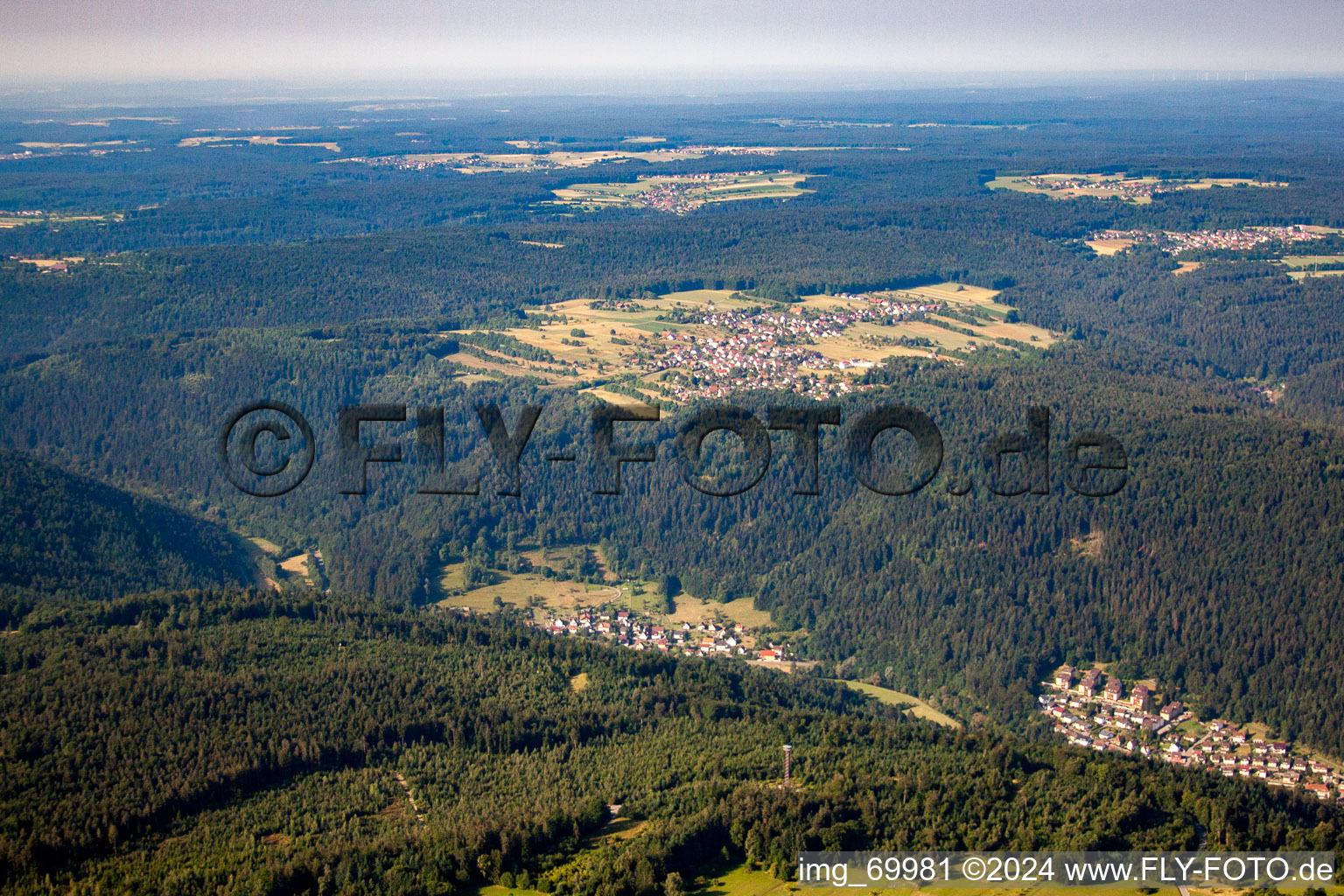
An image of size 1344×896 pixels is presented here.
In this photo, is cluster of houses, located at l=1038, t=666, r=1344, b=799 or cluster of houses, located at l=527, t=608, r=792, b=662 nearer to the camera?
cluster of houses, located at l=1038, t=666, r=1344, b=799

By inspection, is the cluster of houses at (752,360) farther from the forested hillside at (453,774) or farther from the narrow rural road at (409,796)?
the narrow rural road at (409,796)

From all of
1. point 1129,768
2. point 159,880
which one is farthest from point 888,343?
point 159,880

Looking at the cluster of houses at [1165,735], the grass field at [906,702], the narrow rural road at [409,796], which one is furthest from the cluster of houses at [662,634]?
the narrow rural road at [409,796]

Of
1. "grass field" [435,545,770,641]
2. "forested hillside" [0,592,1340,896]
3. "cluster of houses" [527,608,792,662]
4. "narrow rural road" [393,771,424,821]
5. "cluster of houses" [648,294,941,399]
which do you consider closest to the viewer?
"forested hillside" [0,592,1340,896]

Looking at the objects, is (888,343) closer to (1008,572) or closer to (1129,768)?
(1008,572)

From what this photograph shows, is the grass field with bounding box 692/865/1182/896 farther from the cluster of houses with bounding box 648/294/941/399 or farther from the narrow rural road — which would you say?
the cluster of houses with bounding box 648/294/941/399

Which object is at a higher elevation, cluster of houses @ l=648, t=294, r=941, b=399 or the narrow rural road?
cluster of houses @ l=648, t=294, r=941, b=399

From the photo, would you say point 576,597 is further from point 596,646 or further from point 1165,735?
point 1165,735

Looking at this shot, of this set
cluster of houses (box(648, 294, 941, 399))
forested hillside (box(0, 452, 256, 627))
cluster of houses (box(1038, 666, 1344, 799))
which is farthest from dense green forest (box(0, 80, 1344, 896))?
cluster of houses (box(648, 294, 941, 399))
